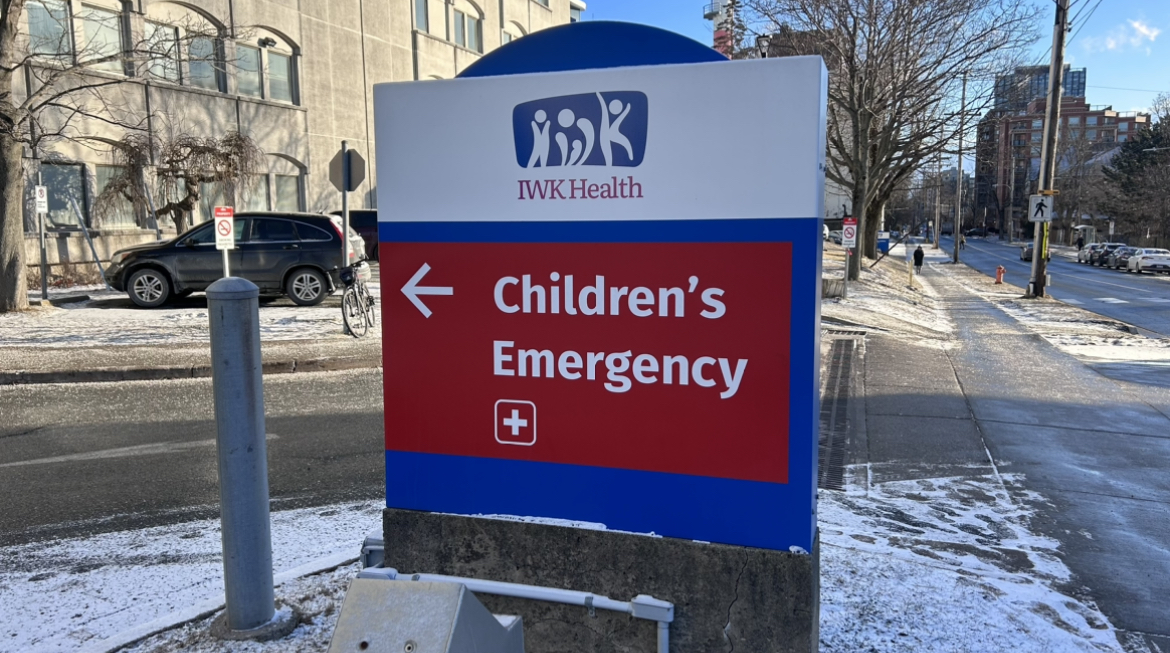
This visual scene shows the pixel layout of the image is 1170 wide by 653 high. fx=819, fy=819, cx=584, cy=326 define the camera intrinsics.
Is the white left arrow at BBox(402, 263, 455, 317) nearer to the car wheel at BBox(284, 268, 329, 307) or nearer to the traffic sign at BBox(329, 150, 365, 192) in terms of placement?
the traffic sign at BBox(329, 150, 365, 192)

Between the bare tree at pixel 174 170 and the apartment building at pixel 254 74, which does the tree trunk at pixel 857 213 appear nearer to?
the apartment building at pixel 254 74

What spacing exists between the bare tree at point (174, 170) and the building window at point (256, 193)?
6.87ft

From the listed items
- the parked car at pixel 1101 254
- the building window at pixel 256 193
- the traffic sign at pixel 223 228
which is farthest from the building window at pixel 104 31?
the parked car at pixel 1101 254

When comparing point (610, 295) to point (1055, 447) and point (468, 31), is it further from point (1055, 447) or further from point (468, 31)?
point (468, 31)

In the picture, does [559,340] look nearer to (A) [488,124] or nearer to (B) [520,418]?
(B) [520,418]

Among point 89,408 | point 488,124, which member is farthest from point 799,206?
point 89,408

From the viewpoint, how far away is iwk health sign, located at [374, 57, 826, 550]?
2.45 m

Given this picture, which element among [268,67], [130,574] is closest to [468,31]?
[268,67]

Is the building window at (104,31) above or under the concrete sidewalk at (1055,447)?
above

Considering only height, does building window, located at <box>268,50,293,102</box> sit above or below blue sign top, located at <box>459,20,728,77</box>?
above

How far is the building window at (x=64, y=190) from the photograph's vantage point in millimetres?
20734

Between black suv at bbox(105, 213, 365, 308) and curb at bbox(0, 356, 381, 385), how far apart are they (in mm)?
4857

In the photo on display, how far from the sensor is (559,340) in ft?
8.82

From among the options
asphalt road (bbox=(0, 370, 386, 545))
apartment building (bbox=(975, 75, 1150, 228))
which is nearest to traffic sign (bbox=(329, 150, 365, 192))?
asphalt road (bbox=(0, 370, 386, 545))
